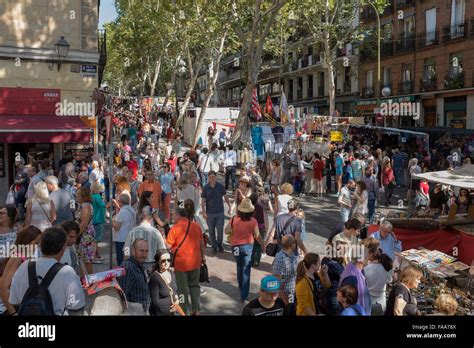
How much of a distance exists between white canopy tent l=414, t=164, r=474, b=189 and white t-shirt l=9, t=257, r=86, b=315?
23.1 feet

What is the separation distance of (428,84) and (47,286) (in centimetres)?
3293

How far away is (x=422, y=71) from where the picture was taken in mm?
34188

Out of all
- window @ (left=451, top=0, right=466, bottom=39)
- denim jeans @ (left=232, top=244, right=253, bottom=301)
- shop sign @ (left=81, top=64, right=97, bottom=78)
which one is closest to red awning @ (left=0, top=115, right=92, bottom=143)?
shop sign @ (left=81, top=64, right=97, bottom=78)

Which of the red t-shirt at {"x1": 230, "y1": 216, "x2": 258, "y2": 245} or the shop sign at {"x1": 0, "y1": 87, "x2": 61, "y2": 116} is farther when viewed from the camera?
the shop sign at {"x1": 0, "y1": 87, "x2": 61, "y2": 116}

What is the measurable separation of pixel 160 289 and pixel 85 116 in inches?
501

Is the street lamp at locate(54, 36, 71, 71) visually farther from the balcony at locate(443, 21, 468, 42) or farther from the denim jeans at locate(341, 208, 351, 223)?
the balcony at locate(443, 21, 468, 42)

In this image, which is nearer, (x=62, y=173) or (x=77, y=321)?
(x=77, y=321)

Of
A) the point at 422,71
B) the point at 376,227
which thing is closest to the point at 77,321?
the point at 376,227

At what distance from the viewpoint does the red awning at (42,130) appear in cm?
1426

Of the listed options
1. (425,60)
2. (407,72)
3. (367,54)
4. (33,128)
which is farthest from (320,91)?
(33,128)

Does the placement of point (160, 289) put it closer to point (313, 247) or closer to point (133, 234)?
point (133, 234)

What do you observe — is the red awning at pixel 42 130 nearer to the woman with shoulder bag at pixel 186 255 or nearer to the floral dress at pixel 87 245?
the floral dress at pixel 87 245

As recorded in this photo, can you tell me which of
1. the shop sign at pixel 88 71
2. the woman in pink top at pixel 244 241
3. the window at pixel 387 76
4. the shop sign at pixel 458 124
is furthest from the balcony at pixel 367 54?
the woman in pink top at pixel 244 241

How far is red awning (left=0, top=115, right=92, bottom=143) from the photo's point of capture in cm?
1426
